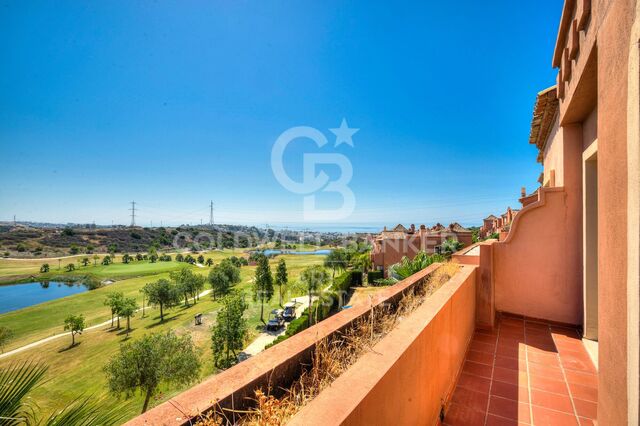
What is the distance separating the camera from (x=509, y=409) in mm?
2582

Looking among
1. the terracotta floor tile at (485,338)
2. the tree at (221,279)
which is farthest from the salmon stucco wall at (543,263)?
the tree at (221,279)

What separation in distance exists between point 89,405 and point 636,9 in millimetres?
3816

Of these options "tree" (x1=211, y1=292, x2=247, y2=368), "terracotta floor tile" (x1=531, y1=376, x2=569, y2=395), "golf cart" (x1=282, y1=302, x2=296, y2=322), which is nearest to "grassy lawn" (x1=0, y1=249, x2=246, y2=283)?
"golf cart" (x1=282, y1=302, x2=296, y2=322)

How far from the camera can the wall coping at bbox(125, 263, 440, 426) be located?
976 millimetres

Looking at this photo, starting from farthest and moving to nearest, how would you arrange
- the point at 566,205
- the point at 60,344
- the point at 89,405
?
the point at 60,344 → the point at 566,205 → the point at 89,405

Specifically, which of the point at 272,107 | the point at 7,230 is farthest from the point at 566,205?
the point at 7,230

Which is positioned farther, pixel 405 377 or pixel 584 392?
pixel 584 392

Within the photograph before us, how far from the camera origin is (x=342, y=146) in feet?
55.3

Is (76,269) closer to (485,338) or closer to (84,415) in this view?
(84,415)

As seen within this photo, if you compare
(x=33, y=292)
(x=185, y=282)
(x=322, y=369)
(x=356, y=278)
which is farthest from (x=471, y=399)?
(x=33, y=292)

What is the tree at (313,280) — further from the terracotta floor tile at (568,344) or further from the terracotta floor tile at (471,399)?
the terracotta floor tile at (471,399)

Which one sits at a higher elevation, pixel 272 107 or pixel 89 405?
pixel 272 107

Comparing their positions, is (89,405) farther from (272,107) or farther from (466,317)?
(272,107)

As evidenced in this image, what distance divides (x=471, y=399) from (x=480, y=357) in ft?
3.38
